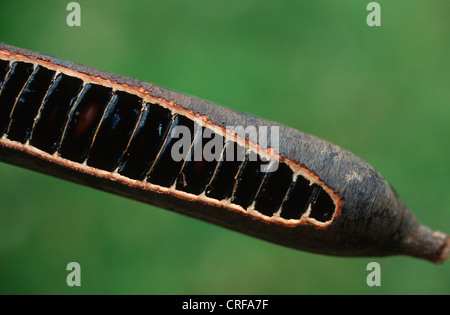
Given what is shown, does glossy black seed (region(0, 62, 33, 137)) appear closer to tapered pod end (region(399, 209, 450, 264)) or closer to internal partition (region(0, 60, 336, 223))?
internal partition (region(0, 60, 336, 223))

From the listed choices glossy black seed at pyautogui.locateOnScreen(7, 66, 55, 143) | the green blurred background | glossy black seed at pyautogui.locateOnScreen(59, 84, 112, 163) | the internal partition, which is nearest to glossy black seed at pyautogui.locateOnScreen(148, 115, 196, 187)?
the internal partition

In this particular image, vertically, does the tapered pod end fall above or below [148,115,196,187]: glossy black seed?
below

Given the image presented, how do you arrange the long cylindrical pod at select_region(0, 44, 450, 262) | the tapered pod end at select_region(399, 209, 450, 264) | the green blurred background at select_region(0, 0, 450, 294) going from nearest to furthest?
the long cylindrical pod at select_region(0, 44, 450, 262)
the tapered pod end at select_region(399, 209, 450, 264)
the green blurred background at select_region(0, 0, 450, 294)

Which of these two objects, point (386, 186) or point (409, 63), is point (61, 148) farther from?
point (409, 63)

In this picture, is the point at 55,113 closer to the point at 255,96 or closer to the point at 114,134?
the point at 114,134

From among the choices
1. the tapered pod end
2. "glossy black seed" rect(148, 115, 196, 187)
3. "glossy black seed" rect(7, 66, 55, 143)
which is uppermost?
"glossy black seed" rect(7, 66, 55, 143)

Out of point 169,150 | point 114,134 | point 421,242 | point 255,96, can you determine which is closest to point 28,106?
point 114,134

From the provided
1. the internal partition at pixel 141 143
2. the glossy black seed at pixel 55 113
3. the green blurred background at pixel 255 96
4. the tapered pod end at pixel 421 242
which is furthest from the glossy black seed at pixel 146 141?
the green blurred background at pixel 255 96
